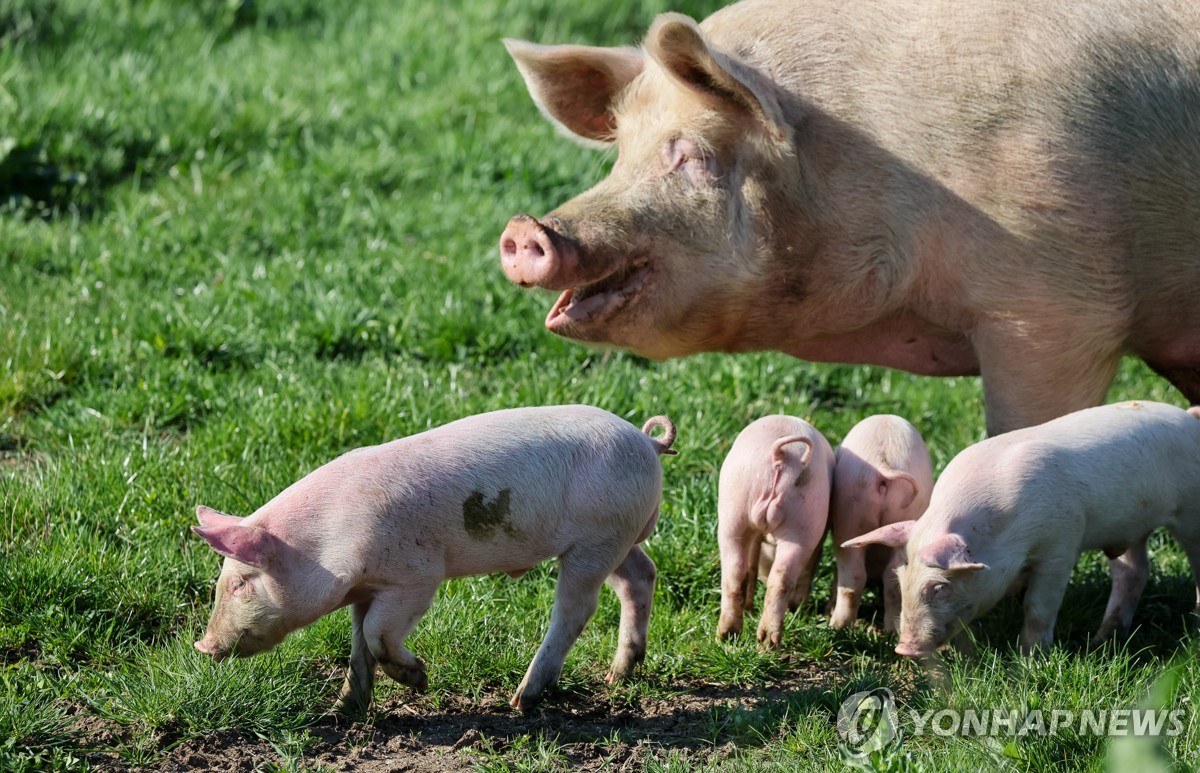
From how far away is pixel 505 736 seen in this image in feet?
13.3

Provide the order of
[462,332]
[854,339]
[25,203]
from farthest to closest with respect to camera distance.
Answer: [25,203] → [462,332] → [854,339]

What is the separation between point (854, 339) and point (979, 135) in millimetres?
893

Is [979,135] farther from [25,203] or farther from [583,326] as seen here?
[25,203]

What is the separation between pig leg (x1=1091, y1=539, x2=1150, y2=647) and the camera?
477 centimetres

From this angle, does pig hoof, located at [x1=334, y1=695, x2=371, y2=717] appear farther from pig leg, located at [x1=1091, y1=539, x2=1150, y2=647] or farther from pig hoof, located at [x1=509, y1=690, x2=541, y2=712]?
pig leg, located at [x1=1091, y1=539, x2=1150, y2=647]

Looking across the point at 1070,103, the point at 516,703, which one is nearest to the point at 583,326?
the point at 516,703

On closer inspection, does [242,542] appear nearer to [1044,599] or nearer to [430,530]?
[430,530]

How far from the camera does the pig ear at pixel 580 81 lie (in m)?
5.59

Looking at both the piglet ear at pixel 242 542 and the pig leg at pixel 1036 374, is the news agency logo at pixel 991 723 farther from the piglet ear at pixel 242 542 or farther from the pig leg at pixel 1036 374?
the piglet ear at pixel 242 542

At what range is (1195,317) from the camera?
16.5 feet

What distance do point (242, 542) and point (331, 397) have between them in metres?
2.28

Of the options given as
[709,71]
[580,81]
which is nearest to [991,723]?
[709,71]

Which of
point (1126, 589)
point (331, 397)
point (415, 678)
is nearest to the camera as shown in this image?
point (415, 678)

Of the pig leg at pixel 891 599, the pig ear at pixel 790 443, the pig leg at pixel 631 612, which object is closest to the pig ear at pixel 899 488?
the pig leg at pixel 891 599
